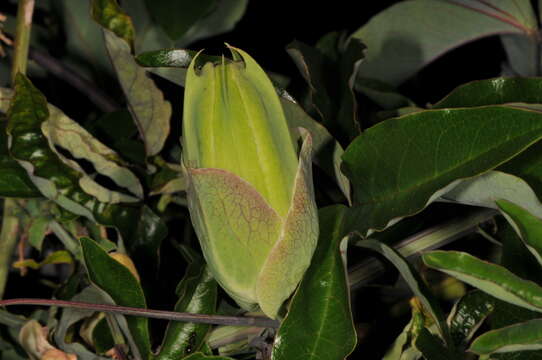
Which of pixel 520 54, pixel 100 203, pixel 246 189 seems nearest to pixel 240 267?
pixel 246 189

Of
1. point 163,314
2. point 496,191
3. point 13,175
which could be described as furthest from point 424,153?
point 13,175

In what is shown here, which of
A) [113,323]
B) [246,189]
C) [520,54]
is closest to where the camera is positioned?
[246,189]

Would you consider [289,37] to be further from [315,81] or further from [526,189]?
[526,189]

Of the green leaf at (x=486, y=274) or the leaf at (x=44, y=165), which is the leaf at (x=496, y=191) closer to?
the green leaf at (x=486, y=274)

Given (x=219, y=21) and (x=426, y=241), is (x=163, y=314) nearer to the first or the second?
(x=426, y=241)

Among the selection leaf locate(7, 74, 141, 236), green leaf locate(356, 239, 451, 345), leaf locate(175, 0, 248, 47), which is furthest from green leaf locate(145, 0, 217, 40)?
green leaf locate(356, 239, 451, 345)

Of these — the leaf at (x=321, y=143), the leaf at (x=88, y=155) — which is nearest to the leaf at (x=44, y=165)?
the leaf at (x=88, y=155)
